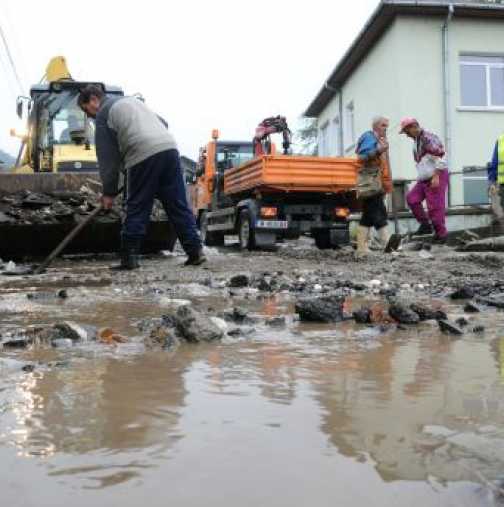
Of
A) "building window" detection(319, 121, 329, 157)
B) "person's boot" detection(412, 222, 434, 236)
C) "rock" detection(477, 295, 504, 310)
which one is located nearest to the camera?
"rock" detection(477, 295, 504, 310)

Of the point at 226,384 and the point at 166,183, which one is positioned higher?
the point at 166,183

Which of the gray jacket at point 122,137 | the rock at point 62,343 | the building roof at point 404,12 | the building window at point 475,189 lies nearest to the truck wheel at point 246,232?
the gray jacket at point 122,137

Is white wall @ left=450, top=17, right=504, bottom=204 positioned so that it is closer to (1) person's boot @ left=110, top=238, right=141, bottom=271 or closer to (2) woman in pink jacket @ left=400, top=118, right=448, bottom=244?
(2) woman in pink jacket @ left=400, top=118, right=448, bottom=244

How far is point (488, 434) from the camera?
57.1 inches

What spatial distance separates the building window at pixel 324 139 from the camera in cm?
2442

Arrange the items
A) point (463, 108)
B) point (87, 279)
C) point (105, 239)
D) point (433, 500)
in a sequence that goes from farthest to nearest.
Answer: point (463, 108) < point (105, 239) < point (87, 279) < point (433, 500)

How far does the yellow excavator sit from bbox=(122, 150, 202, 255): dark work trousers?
170 centimetres

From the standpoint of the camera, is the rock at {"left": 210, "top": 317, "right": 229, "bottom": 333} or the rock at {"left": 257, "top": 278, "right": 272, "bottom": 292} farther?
the rock at {"left": 257, "top": 278, "right": 272, "bottom": 292}

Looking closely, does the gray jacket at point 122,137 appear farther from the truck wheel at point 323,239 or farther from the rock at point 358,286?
the truck wheel at point 323,239

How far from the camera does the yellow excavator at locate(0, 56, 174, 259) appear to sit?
7.71 meters

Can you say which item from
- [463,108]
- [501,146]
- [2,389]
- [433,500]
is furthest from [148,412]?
[463,108]

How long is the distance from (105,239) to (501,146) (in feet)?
19.0

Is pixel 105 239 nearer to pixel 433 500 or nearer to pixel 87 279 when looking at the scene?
pixel 87 279

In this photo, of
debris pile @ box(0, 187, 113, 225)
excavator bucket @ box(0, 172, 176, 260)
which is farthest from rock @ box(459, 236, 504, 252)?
debris pile @ box(0, 187, 113, 225)
